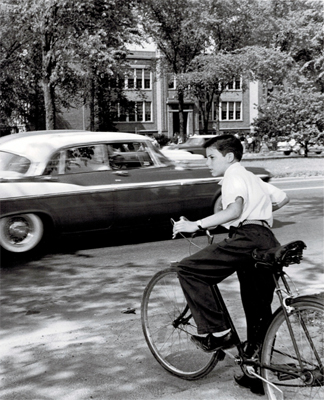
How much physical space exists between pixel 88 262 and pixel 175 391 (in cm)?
402

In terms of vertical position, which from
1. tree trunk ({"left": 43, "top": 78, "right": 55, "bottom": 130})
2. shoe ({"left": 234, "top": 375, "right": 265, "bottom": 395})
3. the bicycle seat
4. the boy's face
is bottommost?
shoe ({"left": 234, "top": 375, "right": 265, "bottom": 395})

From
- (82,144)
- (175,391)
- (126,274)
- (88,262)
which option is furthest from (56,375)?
(82,144)

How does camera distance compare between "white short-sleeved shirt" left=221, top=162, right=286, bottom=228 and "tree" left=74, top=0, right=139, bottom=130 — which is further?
"tree" left=74, top=0, right=139, bottom=130

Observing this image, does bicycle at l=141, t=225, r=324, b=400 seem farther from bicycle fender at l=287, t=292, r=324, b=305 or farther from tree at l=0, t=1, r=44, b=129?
tree at l=0, t=1, r=44, b=129

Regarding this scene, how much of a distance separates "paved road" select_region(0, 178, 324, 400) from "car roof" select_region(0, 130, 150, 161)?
145cm

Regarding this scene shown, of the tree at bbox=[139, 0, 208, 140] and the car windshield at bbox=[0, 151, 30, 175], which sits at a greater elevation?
the tree at bbox=[139, 0, 208, 140]

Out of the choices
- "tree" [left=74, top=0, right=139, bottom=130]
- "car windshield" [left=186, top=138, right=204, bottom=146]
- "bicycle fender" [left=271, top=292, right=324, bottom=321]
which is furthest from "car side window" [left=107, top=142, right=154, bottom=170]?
"car windshield" [left=186, top=138, right=204, bottom=146]

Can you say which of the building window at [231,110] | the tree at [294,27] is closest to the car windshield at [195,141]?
the tree at [294,27]

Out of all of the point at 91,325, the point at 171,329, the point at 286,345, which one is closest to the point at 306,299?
the point at 286,345

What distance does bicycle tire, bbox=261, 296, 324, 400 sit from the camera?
2799 millimetres

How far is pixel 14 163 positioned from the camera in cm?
802

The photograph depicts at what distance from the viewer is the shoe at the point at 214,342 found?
10.9ft

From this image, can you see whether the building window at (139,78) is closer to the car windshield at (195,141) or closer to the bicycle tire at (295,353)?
the car windshield at (195,141)

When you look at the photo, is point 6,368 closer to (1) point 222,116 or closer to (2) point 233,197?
(2) point 233,197
